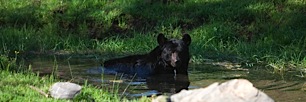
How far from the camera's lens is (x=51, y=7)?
19.4 metres

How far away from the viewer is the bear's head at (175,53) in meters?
11.7

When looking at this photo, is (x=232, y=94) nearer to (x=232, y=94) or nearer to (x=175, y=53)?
(x=232, y=94)

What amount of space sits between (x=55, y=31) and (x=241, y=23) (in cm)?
519

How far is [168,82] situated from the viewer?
11.3 meters

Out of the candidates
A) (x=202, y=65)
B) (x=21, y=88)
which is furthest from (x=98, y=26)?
(x=21, y=88)

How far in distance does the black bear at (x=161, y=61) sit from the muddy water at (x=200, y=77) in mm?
353

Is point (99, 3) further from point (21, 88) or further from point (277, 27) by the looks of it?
point (21, 88)

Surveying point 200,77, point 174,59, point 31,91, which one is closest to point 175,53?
point 174,59

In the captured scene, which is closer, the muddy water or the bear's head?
the muddy water

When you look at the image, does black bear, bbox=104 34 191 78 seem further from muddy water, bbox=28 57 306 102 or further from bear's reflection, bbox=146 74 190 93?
muddy water, bbox=28 57 306 102

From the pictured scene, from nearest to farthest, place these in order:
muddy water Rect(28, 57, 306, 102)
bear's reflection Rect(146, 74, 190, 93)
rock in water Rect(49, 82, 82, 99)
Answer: rock in water Rect(49, 82, 82, 99) → muddy water Rect(28, 57, 306, 102) → bear's reflection Rect(146, 74, 190, 93)

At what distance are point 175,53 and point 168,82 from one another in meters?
0.72

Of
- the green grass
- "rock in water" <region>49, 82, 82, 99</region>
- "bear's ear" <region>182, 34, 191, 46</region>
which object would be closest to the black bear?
"bear's ear" <region>182, 34, 191, 46</region>

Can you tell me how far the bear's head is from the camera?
38.5 feet
